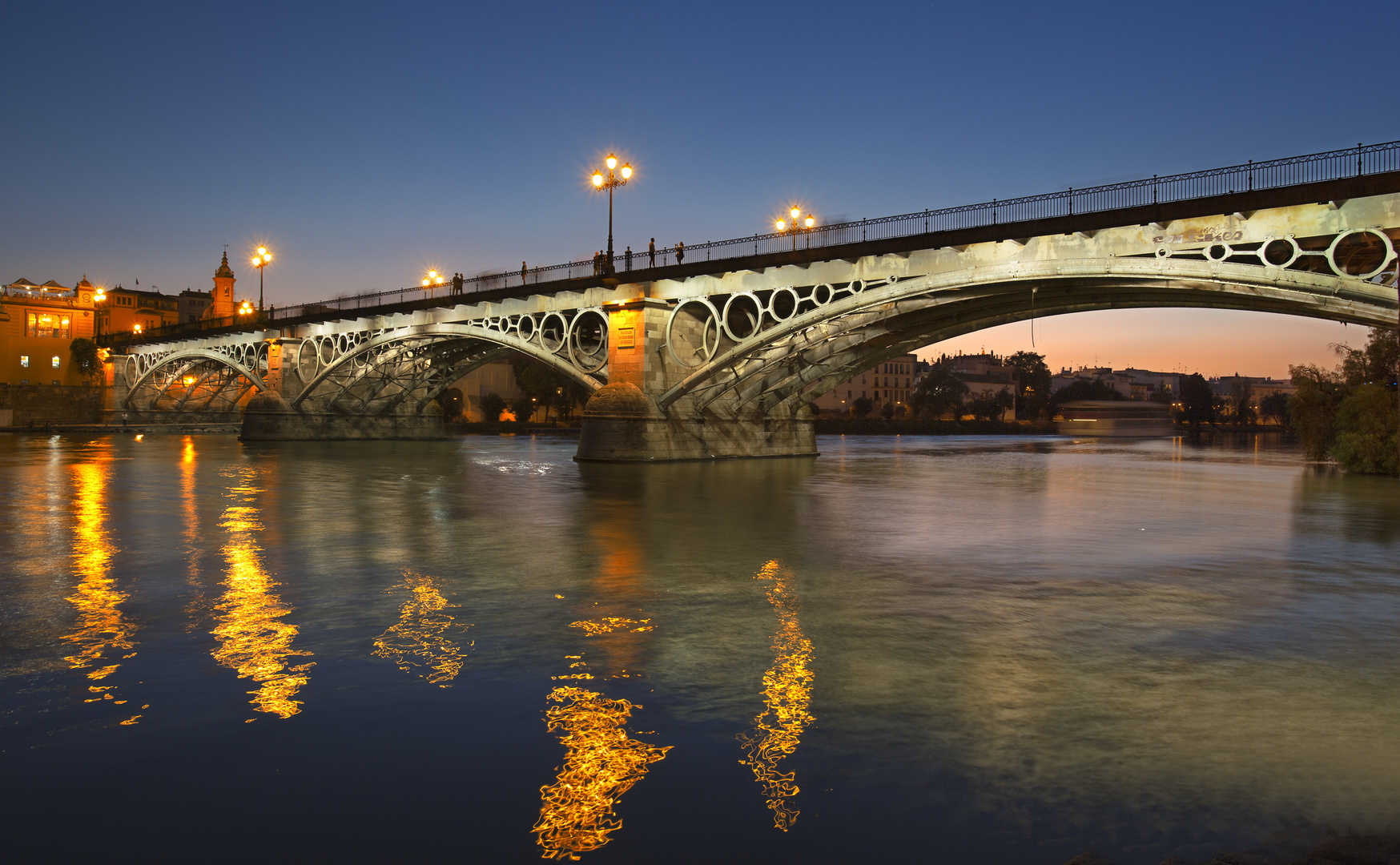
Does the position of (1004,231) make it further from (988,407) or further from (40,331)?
(988,407)

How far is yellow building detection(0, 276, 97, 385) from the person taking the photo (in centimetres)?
9575

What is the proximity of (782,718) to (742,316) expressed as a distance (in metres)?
33.4

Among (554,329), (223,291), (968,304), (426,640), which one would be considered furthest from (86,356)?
(426,640)

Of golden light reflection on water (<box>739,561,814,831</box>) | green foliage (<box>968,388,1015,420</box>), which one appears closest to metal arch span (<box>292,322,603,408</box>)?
golden light reflection on water (<box>739,561,814,831</box>)

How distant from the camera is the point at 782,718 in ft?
16.4

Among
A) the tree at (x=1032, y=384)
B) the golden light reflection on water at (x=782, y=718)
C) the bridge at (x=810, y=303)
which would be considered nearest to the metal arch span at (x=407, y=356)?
the bridge at (x=810, y=303)

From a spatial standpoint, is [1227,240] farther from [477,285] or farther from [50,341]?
[50,341]

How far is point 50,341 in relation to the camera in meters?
98.9

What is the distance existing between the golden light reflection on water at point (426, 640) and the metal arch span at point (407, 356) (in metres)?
30.1

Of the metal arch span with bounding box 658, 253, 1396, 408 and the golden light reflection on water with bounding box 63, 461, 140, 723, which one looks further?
the metal arch span with bounding box 658, 253, 1396, 408

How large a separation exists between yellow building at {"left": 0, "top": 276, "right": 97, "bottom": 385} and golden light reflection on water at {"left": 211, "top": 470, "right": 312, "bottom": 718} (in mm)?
102674

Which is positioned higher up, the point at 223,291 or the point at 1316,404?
the point at 223,291

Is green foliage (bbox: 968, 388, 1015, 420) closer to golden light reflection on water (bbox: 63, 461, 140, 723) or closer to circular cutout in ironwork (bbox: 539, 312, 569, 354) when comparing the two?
circular cutout in ironwork (bbox: 539, 312, 569, 354)

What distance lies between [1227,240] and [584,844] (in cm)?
2427
